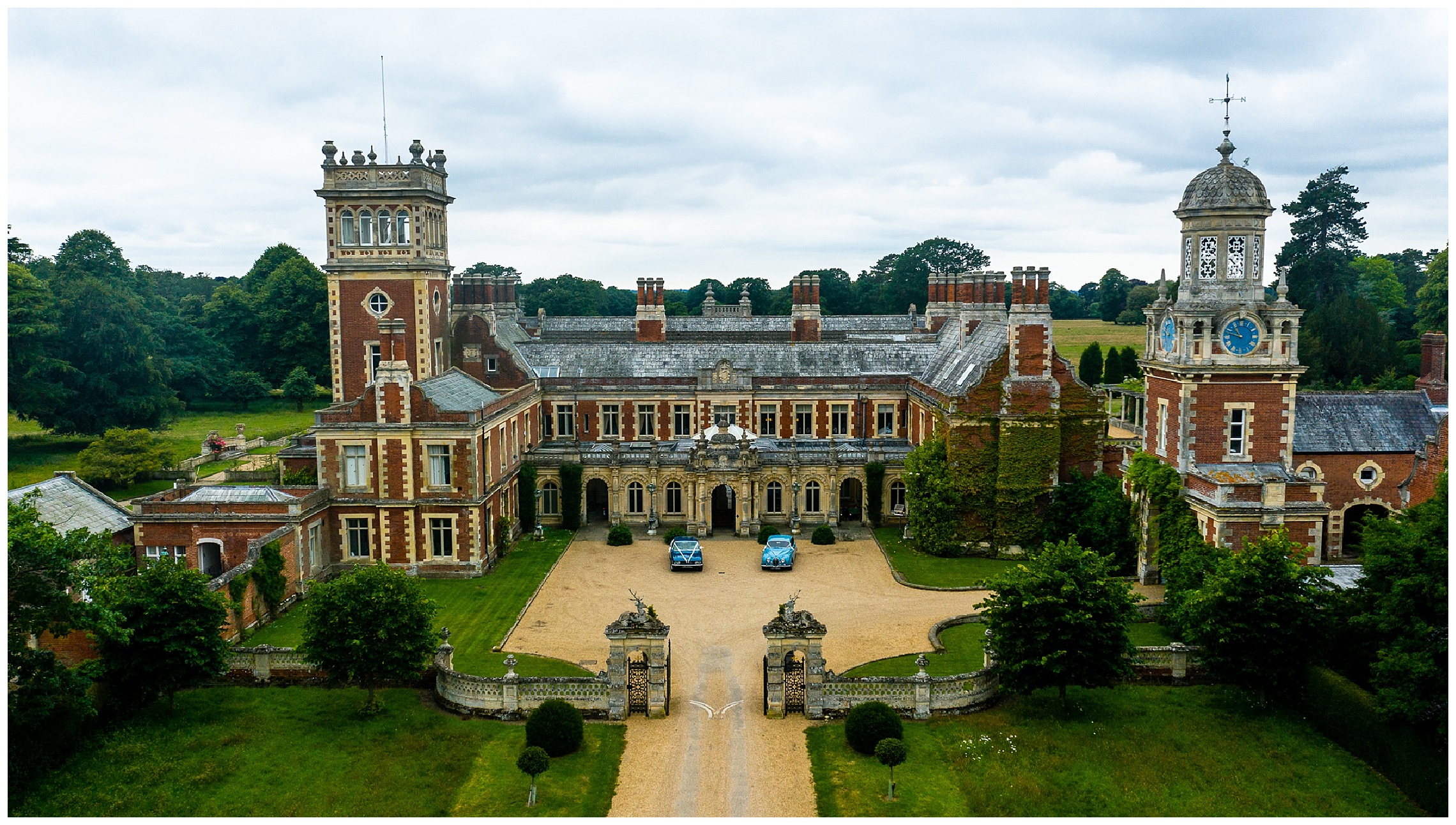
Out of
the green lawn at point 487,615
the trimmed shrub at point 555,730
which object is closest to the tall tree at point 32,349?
the green lawn at point 487,615

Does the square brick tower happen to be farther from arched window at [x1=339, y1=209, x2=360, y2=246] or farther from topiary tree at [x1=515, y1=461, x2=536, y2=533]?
topiary tree at [x1=515, y1=461, x2=536, y2=533]

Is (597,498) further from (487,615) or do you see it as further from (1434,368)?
(1434,368)

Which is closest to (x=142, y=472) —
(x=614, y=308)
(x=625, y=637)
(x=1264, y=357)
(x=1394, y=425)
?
(x=625, y=637)

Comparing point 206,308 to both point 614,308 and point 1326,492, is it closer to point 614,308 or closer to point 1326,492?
point 614,308

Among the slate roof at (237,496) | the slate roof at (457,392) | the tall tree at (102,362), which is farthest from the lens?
the tall tree at (102,362)

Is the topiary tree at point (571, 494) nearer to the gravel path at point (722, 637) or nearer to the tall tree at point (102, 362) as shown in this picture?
the gravel path at point (722, 637)

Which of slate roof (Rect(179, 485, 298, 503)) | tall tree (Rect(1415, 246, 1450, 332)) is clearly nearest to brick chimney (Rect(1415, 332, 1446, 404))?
tall tree (Rect(1415, 246, 1450, 332))
